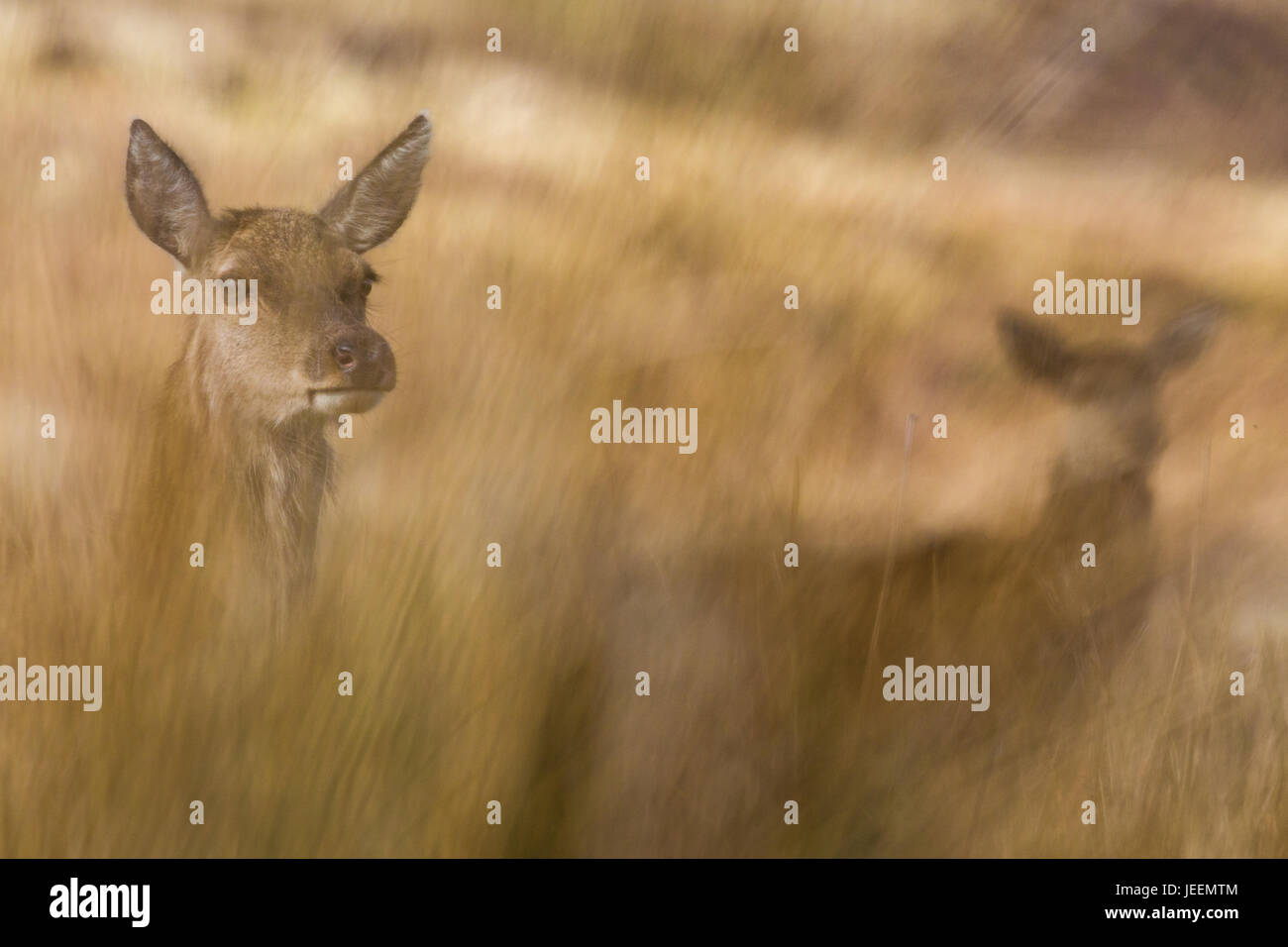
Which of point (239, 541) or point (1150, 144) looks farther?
point (1150, 144)

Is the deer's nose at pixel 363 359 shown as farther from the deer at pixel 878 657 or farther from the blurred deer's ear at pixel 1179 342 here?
the blurred deer's ear at pixel 1179 342

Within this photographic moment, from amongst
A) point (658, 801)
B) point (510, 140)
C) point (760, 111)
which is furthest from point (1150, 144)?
point (658, 801)

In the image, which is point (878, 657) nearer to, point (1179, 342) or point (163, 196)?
point (1179, 342)

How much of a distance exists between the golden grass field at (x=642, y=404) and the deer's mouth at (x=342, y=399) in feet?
0.24

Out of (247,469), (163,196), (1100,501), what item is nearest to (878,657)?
(1100,501)

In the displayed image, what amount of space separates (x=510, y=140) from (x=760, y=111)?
71 centimetres

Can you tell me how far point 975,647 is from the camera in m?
3.01

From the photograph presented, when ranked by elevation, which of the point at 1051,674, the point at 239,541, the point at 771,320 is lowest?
the point at 1051,674

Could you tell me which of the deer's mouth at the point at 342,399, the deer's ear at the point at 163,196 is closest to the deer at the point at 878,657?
the deer's mouth at the point at 342,399

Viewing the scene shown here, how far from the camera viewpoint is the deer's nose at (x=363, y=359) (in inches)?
110

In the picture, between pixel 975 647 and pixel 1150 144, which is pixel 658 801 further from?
pixel 1150 144

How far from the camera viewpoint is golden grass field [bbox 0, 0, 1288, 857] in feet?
9.44

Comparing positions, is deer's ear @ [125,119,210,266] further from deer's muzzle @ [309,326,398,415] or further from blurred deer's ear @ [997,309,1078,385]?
blurred deer's ear @ [997,309,1078,385]

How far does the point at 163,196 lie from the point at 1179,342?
111 inches
